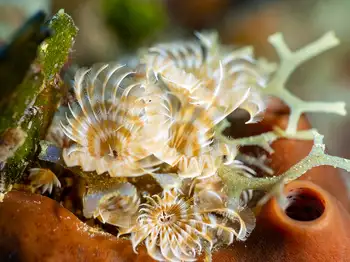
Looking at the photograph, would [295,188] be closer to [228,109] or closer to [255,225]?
[255,225]

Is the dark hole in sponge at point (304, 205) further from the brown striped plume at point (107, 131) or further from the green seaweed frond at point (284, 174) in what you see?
the brown striped plume at point (107, 131)

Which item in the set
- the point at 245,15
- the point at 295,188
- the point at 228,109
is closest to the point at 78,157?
the point at 228,109

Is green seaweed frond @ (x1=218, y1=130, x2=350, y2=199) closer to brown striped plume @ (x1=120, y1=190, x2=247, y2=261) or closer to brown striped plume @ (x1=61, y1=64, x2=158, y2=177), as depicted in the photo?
brown striped plume @ (x1=120, y1=190, x2=247, y2=261)

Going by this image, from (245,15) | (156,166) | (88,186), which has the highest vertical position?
(245,15)

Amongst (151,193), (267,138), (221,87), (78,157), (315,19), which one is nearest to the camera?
(78,157)

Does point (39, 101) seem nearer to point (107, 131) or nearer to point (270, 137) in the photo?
point (107, 131)

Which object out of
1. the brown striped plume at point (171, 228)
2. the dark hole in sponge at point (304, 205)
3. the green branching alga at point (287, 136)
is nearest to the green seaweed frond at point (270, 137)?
the green branching alga at point (287, 136)
